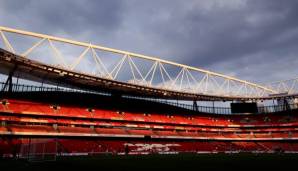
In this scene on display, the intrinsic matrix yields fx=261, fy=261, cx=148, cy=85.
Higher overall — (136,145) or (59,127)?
(59,127)

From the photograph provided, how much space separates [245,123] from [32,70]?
195 feet

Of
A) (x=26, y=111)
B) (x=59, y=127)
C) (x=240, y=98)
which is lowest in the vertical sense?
(x=59, y=127)

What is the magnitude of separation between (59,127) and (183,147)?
24.9 m

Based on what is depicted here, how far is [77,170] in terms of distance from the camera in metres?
18.6

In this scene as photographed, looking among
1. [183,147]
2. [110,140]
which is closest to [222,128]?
[183,147]

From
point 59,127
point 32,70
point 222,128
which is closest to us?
point 32,70

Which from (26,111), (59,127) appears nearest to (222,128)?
(59,127)

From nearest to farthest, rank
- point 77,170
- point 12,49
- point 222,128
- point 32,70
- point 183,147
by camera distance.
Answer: point 77,170 < point 12,49 < point 32,70 < point 183,147 < point 222,128

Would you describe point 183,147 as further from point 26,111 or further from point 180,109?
point 26,111

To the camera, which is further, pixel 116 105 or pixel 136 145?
pixel 116 105

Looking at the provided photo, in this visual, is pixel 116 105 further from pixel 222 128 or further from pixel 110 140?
pixel 222 128

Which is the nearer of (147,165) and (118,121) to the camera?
(147,165)

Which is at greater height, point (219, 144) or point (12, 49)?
point (12, 49)

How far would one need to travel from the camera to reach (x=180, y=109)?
249 feet
